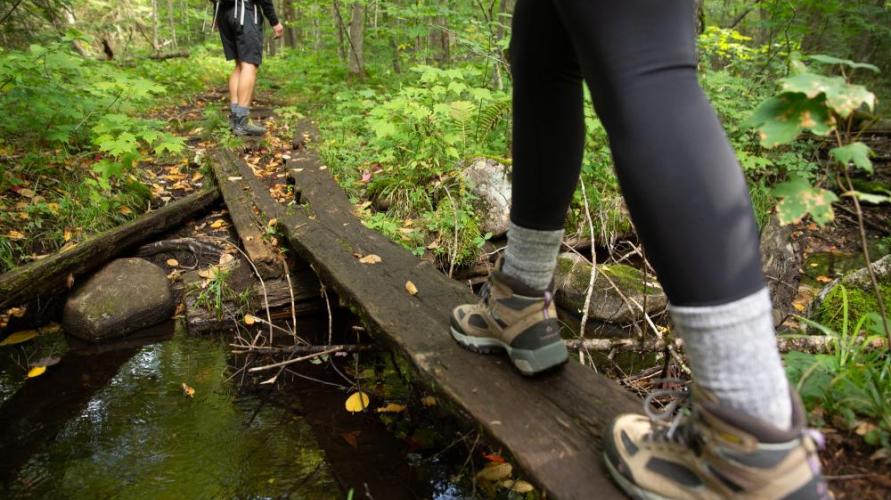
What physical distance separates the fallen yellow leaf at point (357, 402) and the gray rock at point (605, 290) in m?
1.93

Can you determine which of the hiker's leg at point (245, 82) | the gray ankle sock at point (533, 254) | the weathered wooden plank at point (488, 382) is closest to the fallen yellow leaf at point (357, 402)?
the weathered wooden plank at point (488, 382)

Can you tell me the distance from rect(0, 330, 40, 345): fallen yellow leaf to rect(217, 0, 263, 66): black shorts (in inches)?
158

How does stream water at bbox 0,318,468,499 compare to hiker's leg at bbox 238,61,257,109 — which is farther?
hiker's leg at bbox 238,61,257,109

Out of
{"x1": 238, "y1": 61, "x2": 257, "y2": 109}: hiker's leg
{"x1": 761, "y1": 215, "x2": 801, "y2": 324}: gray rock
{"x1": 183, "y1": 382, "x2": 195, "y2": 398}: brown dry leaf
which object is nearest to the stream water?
{"x1": 183, "y1": 382, "x2": 195, "y2": 398}: brown dry leaf

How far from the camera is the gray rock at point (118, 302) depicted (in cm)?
315

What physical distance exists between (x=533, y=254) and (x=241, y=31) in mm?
5666

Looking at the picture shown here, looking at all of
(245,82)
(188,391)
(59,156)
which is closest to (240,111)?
(245,82)

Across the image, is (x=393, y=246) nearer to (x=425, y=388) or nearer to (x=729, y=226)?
(x=425, y=388)

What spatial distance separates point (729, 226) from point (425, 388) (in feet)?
3.59

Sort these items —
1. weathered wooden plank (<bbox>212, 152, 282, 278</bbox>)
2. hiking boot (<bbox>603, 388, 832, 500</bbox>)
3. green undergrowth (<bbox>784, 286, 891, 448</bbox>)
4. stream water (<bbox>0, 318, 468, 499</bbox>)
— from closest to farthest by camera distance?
hiking boot (<bbox>603, 388, 832, 500</bbox>) → green undergrowth (<bbox>784, 286, 891, 448</bbox>) → stream water (<bbox>0, 318, 468, 499</bbox>) → weathered wooden plank (<bbox>212, 152, 282, 278</bbox>)

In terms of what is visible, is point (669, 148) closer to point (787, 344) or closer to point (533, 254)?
point (533, 254)

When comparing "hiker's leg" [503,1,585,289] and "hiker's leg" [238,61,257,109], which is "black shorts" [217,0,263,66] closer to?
"hiker's leg" [238,61,257,109]

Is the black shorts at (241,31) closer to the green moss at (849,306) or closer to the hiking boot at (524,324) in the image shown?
the hiking boot at (524,324)

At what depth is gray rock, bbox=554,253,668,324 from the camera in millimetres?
3779
